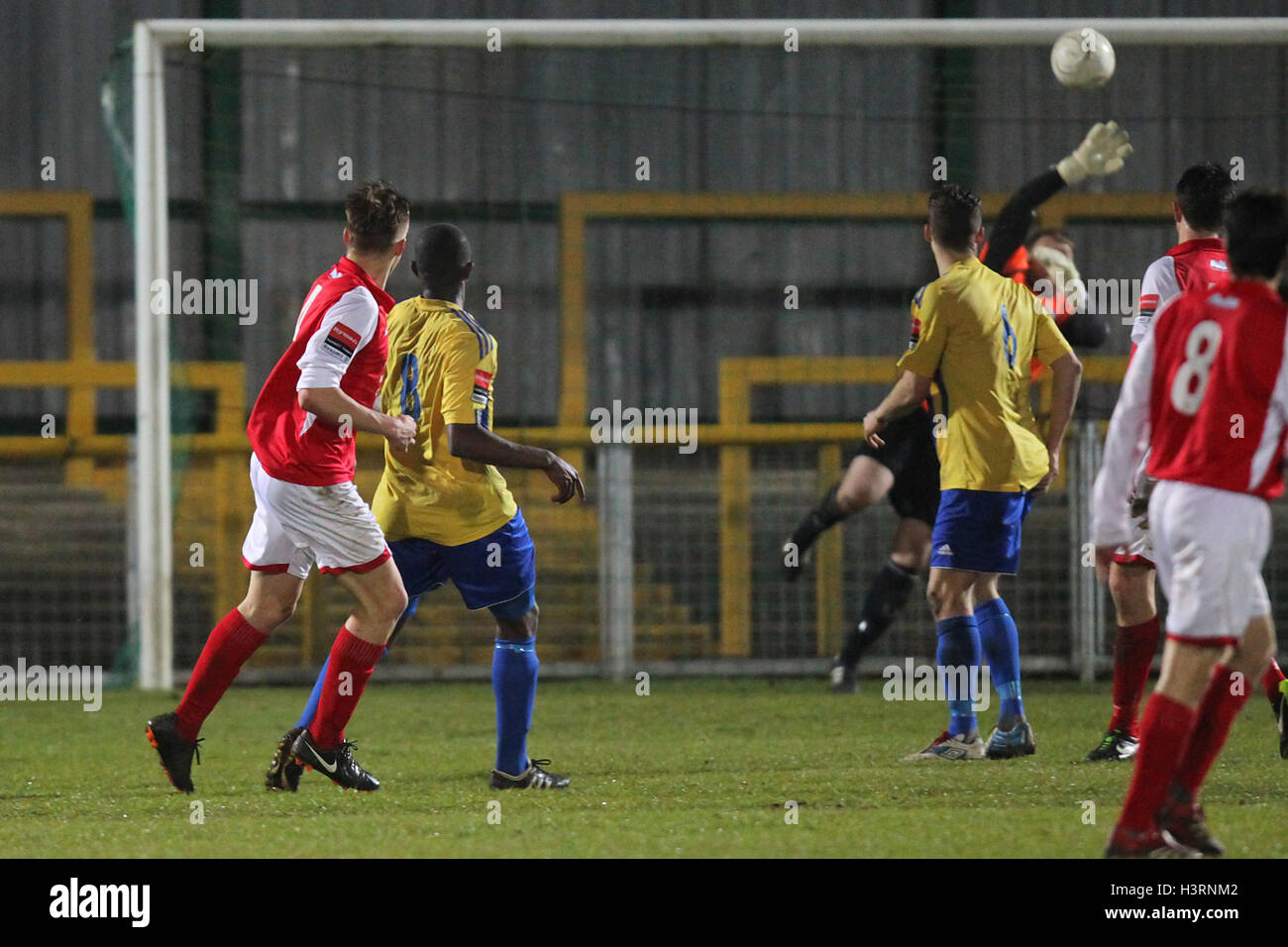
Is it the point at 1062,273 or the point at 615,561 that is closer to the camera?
the point at 1062,273

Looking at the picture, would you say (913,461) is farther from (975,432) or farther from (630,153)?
(630,153)

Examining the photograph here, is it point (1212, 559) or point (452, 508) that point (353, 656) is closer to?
point (452, 508)

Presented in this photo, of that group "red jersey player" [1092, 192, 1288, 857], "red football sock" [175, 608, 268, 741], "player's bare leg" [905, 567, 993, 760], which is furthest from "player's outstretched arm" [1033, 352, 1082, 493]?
"red football sock" [175, 608, 268, 741]

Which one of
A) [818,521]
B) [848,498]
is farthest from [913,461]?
[818,521]

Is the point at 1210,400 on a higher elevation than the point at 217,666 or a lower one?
higher

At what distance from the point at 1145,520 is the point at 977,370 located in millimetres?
674

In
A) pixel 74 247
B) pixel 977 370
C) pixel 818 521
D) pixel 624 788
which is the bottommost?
pixel 624 788

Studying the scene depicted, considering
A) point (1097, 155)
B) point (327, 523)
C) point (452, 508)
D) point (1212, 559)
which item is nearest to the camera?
point (1212, 559)

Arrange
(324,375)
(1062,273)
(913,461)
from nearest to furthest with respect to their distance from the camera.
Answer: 1. (324,375)
2. (1062,273)
3. (913,461)

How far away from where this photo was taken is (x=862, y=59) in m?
10.0

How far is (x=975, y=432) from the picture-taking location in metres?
5.01

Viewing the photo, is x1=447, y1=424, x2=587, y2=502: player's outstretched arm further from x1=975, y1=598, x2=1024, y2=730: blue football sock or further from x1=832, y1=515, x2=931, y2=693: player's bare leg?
x1=832, y1=515, x2=931, y2=693: player's bare leg

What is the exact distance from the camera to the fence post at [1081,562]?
7.87 meters
